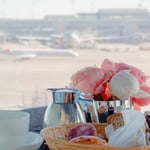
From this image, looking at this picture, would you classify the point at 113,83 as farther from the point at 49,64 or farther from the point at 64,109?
the point at 49,64

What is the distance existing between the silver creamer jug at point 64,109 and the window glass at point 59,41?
4.53m

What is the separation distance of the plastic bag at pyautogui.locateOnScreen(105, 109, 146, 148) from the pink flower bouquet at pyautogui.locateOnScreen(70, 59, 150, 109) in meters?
0.22

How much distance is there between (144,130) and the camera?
0.60 m

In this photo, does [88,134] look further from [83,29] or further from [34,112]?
[83,29]

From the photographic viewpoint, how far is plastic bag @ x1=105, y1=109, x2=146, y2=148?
580mm

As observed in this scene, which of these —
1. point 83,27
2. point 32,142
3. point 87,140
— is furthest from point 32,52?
point 87,140

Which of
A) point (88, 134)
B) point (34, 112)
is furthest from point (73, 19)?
point (88, 134)

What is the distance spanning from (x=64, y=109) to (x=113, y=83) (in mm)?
126

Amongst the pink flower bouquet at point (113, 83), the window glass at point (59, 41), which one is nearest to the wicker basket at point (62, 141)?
the pink flower bouquet at point (113, 83)

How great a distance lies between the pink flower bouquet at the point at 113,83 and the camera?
0.83m

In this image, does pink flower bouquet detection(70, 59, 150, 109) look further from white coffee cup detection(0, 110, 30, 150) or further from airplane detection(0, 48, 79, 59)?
airplane detection(0, 48, 79, 59)

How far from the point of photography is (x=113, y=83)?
2.73 ft

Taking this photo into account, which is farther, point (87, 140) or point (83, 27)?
point (83, 27)

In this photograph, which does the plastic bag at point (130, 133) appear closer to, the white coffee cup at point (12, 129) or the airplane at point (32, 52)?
the white coffee cup at point (12, 129)
